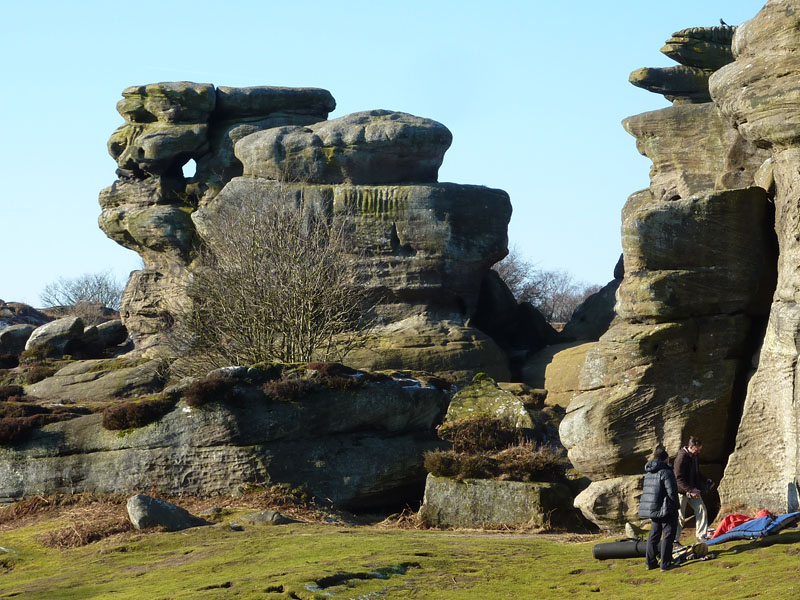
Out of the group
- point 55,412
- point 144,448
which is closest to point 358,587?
point 144,448

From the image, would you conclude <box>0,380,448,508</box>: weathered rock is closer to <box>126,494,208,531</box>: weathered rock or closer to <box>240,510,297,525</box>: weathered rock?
<box>240,510,297,525</box>: weathered rock

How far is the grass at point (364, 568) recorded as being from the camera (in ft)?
55.8

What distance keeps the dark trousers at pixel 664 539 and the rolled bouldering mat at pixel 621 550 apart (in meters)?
0.71

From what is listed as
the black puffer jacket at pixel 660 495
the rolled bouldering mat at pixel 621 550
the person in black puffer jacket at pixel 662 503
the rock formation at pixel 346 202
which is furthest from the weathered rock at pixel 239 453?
the rock formation at pixel 346 202

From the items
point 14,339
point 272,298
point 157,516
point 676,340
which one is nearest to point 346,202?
point 272,298

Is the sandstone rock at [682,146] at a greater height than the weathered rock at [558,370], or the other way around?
the sandstone rock at [682,146]

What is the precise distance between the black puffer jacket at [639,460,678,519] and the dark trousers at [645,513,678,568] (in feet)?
0.53

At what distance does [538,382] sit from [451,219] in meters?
8.37

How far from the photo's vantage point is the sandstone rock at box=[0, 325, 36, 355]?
204 ft

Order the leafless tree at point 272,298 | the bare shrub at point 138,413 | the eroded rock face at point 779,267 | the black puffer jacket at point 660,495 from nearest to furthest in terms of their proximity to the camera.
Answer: the black puffer jacket at point 660,495, the eroded rock face at point 779,267, the bare shrub at point 138,413, the leafless tree at point 272,298

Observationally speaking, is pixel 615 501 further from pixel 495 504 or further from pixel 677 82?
pixel 677 82

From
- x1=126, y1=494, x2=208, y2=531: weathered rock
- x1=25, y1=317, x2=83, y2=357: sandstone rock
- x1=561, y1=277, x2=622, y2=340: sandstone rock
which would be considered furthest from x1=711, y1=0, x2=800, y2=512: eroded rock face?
x1=25, y1=317, x2=83, y2=357: sandstone rock

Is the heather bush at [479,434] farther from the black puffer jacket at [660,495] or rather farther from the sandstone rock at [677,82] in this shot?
the sandstone rock at [677,82]

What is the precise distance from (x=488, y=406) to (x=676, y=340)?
375 inches
